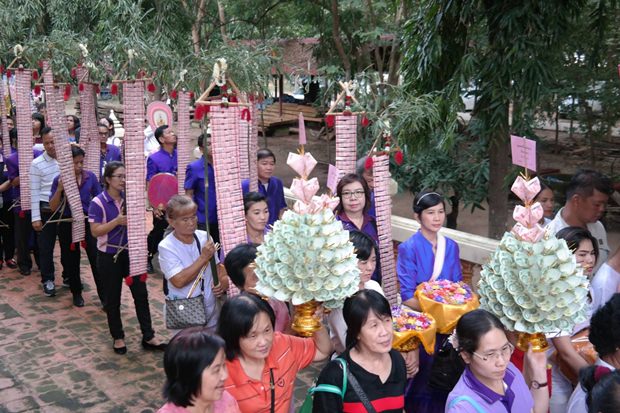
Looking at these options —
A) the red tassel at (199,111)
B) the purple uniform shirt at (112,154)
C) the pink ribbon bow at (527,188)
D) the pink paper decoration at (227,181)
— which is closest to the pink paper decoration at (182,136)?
the red tassel at (199,111)

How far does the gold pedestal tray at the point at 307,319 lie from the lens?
128 inches

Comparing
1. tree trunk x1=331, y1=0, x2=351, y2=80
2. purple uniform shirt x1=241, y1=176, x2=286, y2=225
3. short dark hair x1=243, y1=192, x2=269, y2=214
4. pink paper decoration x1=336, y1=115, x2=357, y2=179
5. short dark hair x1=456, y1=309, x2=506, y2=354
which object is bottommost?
short dark hair x1=456, y1=309, x2=506, y2=354

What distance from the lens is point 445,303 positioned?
366 cm

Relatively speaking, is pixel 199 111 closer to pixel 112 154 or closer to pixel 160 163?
pixel 160 163

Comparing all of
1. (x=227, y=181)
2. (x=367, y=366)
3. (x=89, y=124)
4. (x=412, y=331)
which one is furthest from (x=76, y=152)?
(x=367, y=366)

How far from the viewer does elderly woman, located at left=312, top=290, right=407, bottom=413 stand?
2971mm

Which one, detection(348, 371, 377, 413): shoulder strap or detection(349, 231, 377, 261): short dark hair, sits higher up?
detection(349, 231, 377, 261): short dark hair

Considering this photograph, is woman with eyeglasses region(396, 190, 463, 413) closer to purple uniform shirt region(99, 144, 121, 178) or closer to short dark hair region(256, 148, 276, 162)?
short dark hair region(256, 148, 276, 162)

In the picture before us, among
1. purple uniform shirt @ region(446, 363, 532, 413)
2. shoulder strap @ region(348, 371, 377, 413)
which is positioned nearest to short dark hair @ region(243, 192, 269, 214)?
shoulder strap @ region(348, 371, 377, 413)

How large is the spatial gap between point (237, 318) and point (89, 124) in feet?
15.0

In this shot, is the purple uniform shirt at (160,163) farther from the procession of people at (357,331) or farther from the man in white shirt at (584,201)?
the man in white shirt at (584,201)

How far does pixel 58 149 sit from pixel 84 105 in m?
0.66

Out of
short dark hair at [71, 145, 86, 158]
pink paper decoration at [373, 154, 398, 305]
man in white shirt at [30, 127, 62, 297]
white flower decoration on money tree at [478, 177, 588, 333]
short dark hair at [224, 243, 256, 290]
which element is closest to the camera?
white flower decoration on money tree at [478, 177, 588, 333]

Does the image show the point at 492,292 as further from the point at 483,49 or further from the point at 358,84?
the point at 483,49
